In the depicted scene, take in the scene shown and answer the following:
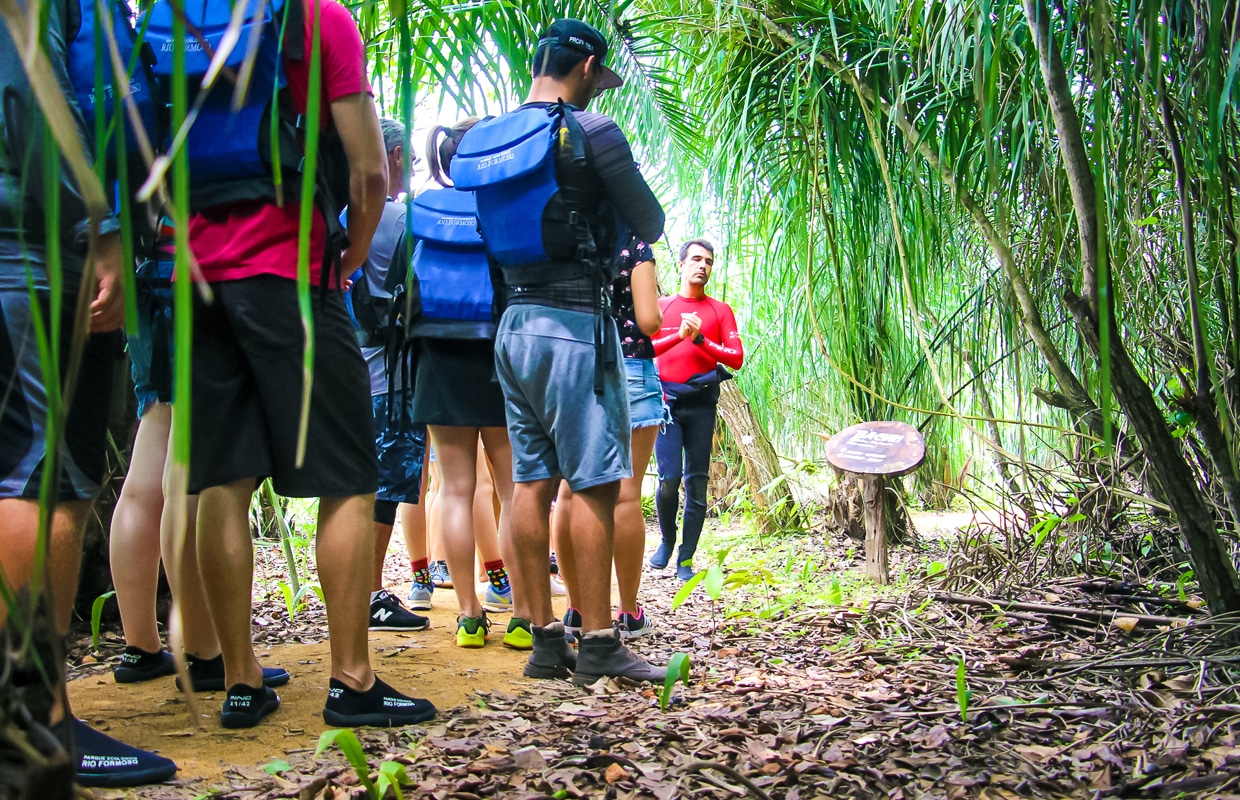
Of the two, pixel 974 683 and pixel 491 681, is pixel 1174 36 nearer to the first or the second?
pixel 974 683

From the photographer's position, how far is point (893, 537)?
460 cm

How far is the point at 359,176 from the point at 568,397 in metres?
0.71

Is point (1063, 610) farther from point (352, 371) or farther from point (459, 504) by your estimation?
point (352, 371)

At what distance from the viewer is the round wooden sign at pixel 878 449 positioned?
10.5 feet

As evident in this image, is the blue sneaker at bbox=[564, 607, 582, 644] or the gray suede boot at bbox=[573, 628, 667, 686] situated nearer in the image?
the gray suede boot at bbox=[573, 628, 667, 686]

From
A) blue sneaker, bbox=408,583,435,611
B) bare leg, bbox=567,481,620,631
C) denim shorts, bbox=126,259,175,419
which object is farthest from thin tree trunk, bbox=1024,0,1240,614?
blue sneaker, bbox=408,583,435,611

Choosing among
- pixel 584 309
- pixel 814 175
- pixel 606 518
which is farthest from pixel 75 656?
pixel 814 175

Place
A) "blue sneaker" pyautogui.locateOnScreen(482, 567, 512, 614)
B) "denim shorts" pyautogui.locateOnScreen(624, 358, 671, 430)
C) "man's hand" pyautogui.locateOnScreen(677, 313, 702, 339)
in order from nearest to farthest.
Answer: "denim shorts" pyautogui.locateOnScreen(624, 358, 671, 430), "blue sneaker" pyautogui.locateOnScreen(482, 567, 512, 614), "man's hand" pyautogui.locateOnScreen(677, 313, 702, 339)

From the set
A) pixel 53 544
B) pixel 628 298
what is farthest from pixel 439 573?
pixel 53 544

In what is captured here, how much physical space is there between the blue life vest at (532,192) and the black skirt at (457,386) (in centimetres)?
45

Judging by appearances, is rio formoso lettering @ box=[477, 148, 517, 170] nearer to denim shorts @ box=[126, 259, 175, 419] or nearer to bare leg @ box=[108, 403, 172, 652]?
denim shorts @ box=[126, 259, 175, 419]

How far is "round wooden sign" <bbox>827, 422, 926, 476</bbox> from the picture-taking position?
126 inches

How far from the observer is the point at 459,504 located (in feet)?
8.57

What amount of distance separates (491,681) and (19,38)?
189cm
